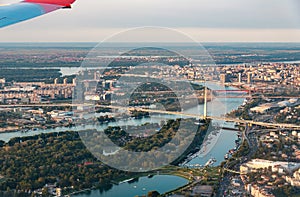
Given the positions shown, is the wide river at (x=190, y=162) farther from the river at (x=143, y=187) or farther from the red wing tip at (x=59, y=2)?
the red wing tip at (x=59, y=2)

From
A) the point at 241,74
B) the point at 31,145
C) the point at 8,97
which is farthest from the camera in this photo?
the point at 241,74

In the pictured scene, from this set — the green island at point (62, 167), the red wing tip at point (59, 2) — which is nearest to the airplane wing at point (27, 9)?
the red wing tip at point (59, 2)

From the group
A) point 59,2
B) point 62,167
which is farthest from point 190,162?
point 59,2

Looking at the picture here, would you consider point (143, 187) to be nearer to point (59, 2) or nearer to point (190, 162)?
point (190, 162)

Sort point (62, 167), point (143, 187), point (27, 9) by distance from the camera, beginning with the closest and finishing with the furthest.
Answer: point (27, 9) < point (143, 187) < point (62, 167)

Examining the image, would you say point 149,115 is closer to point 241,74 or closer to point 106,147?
point 106,147

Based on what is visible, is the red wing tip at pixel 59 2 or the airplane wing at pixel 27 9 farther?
the red wing tip at pixel 59 2

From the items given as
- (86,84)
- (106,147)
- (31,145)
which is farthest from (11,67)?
(106,147)

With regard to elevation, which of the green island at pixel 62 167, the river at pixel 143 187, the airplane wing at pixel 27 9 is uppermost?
the airplane wing at pixel 27 9
